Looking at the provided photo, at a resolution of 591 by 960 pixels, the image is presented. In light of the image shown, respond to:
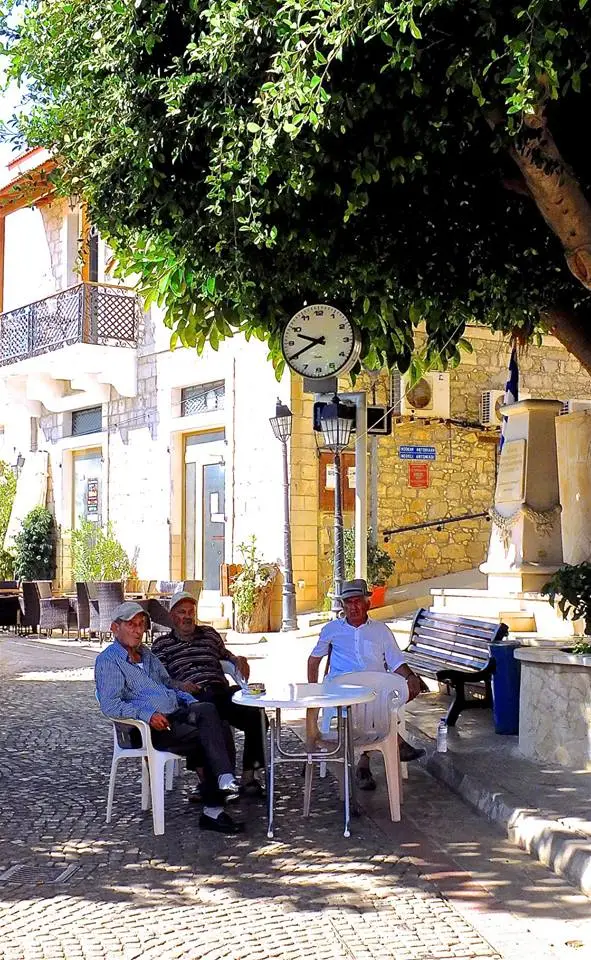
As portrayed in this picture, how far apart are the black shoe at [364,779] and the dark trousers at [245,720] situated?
2.01ft

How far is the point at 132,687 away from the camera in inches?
255

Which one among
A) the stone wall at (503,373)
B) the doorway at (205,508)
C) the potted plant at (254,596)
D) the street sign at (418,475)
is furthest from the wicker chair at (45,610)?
the stone wall at (503,373)

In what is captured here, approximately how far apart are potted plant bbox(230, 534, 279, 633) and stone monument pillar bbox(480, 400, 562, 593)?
5129mm

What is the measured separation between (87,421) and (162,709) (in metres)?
→ 17.7

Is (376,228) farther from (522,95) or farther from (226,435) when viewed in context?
(226,435)

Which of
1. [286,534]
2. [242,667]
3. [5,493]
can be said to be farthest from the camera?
[5,493]

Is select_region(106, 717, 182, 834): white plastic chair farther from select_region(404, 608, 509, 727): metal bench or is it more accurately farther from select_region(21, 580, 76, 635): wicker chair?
select_region(21, 580, 76, 635): wicker chair

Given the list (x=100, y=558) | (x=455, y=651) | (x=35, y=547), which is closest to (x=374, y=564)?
(x=100, y=558)

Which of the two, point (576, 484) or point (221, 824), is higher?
point (576, 484)

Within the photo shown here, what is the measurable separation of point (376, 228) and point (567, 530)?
5769mm

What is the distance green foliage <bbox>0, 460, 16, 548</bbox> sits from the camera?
82.0ft

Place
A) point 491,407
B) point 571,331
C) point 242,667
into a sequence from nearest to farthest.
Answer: point 242,667
point 571,331
point 491,407

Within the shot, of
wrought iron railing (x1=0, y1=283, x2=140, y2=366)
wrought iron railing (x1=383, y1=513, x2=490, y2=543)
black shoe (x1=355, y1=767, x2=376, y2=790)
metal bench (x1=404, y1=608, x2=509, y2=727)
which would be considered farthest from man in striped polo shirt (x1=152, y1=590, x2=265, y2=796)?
wrought iron railing (x1=0, y1=283, x2=140, y2=366)

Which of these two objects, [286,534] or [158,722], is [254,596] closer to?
[286,534]
